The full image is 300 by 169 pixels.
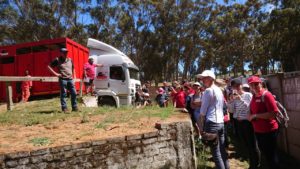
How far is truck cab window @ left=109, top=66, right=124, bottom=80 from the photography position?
56.9 ft

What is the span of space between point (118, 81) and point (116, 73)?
1.28 feet

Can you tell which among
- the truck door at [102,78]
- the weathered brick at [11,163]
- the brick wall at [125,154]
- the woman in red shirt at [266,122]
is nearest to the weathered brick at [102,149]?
the brick wall at [125,154]

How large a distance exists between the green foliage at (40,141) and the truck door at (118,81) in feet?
36.9

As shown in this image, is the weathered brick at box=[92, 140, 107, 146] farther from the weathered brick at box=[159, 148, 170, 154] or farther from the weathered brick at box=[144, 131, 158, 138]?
the weathered brick at box=[159, 148, 170, 154]

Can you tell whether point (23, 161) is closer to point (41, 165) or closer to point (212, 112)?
point (41, 165)

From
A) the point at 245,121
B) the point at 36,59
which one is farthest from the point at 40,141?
the point at 36,59

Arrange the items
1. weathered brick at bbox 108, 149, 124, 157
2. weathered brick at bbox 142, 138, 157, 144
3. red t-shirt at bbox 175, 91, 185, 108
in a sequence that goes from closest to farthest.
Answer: weathered brick at bbox 108, 149, 124, 157
weathered brick at bbox 142, 138, 157, 144
red t-shirt at bbox 175, 91, 185, 108

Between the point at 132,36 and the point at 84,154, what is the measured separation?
33966 mm

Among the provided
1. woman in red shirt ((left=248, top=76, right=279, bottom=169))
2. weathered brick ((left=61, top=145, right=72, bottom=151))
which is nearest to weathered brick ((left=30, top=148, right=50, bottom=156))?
weathered brick ((left=61, top=145, right=72, bottom=151))

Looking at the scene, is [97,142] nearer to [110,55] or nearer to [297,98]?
[297,98]

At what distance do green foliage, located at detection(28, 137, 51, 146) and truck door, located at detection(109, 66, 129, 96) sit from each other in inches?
443

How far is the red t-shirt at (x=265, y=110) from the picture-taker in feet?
19.4

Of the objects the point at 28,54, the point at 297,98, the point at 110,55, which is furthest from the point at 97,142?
the point at 28,54

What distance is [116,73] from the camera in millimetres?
17391
